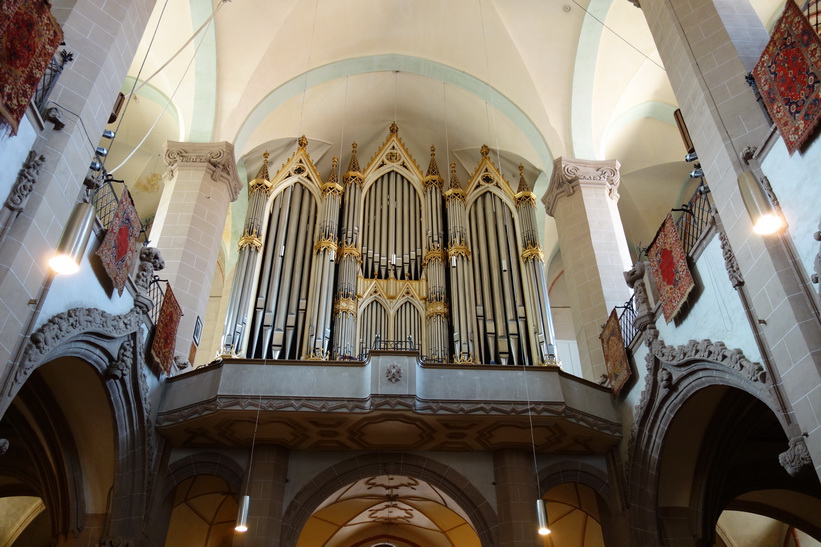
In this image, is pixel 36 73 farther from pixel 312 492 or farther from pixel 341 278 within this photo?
pixel 341 278

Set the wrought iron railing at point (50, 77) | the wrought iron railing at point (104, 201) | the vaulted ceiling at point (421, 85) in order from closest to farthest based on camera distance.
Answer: the wrought iron railing at point (50, 77), the wrought iron railing at point (104, 201), the vaulted ceiling at point (421, 85)

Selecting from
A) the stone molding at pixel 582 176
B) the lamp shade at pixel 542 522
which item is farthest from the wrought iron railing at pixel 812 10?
the lamp shade at pixel 542 522

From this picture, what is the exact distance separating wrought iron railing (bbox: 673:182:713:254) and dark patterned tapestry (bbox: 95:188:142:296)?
6428 mm

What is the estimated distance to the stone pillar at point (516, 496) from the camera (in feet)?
30.8

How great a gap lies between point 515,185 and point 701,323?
977 cm

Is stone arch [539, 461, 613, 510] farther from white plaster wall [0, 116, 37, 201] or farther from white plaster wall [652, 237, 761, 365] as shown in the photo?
white plaster wall [0, 116, 37, 201]

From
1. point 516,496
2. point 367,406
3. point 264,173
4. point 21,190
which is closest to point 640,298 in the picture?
point 516,496

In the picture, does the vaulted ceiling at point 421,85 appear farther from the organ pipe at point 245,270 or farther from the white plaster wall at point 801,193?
the white plaster wall at point 801,193

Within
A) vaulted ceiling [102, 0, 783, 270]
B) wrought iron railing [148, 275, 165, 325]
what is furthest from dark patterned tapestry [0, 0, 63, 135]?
vaulted ceiling [102, 0, 783, 270]

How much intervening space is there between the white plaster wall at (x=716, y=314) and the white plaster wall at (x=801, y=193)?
38.9 inches

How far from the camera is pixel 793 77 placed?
619 cm

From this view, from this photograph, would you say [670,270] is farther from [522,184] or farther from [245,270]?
[245,270]

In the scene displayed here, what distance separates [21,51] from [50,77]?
88cm

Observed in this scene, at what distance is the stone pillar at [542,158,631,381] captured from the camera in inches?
448
